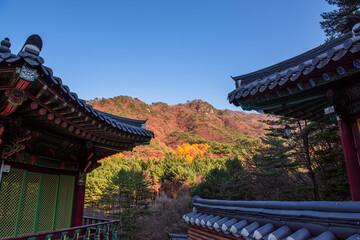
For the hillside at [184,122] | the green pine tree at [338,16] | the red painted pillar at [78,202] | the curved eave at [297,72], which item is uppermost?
the hillside at [184,122]

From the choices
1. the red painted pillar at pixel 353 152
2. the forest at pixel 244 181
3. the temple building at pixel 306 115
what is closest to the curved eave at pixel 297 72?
the temple building at pixel 306 115

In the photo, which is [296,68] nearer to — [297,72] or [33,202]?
[297,72]

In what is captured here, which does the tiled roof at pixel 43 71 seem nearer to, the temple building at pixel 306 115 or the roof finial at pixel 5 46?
the roof finial at pixel 5 46

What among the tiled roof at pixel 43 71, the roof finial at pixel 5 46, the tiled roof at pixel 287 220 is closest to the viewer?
the tiled roof at pixel 287 220

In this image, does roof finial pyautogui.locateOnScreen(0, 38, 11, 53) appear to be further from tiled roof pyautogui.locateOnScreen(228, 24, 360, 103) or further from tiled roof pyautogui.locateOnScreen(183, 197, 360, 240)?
tiled roof pyautogui.locateOnScreen(183, 197, 360, 240)

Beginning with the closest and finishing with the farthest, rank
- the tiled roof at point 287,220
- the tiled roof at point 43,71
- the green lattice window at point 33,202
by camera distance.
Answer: the tiled roof at point 287,220 → the tiled roof at point 43,71 → the green lattice window at point 33,202

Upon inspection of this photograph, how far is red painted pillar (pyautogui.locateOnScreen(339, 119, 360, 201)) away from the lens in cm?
368

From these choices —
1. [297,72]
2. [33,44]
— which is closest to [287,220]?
[297,72]

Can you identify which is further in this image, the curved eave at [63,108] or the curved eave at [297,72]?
the curved eave at [63,108]

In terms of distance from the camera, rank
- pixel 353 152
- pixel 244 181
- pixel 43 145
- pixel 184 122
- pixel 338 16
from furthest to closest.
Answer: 1. pixel 184 122
2. pixel 244 181
3. pixel 338 16
4. pixel 43 145
5. pixel 353 152

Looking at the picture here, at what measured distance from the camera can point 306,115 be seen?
482 centimetres

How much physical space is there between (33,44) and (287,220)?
4.39 meters

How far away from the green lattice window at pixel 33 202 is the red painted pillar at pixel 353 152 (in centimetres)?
620

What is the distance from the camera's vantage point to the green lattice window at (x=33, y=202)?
184 inches
